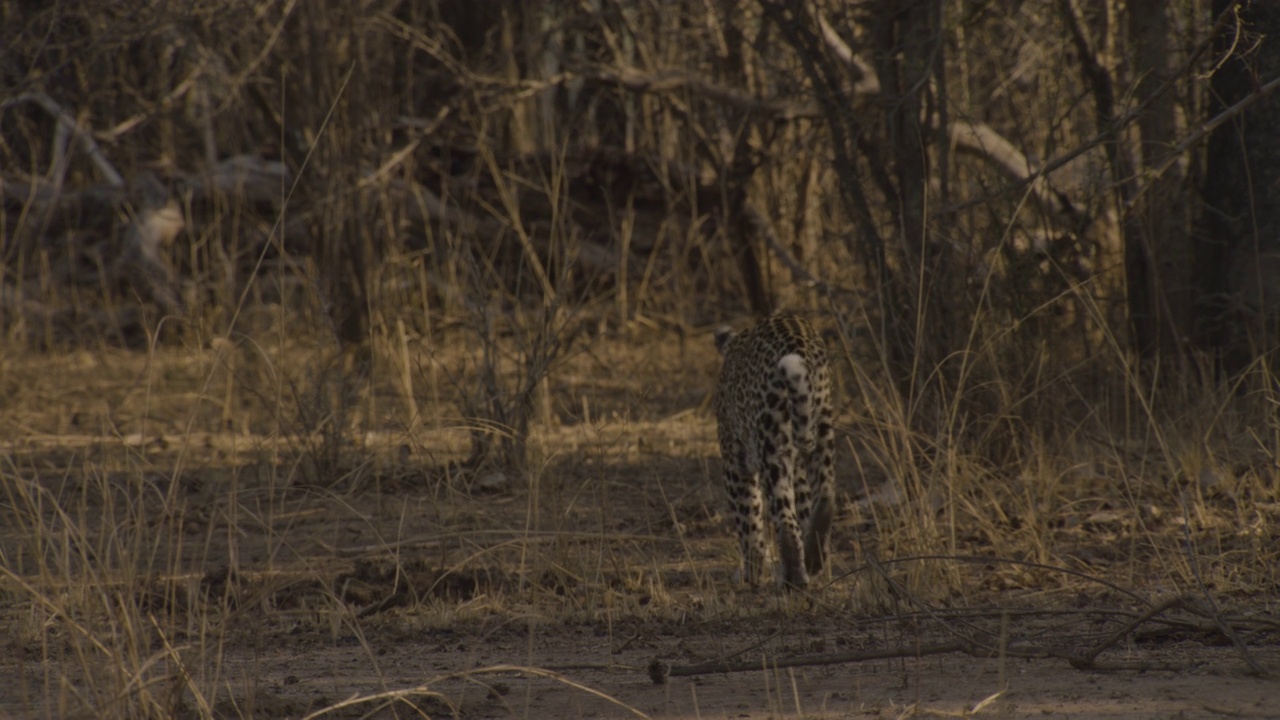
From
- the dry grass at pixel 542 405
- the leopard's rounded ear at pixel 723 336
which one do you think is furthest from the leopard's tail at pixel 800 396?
the leopard's rounded ear at pixel 723 336

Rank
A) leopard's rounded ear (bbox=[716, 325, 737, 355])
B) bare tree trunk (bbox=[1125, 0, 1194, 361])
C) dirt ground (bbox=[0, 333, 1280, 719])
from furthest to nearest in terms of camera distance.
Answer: bare tree trunk (bbox=[1125, 0, 1194, 361]), leopard's rounded ear (bbox=[716, 325, 737, 355]), dirt ground (bbox=[0, 333, 1280, 719])

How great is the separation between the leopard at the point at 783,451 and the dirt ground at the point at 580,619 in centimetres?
17

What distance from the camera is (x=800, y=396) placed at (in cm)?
591

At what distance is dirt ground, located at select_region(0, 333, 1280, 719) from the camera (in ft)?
12.9

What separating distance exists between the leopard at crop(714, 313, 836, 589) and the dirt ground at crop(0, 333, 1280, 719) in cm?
17

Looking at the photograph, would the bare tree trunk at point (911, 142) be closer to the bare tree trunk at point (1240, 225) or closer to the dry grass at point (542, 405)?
the dry grass at point (542, 405)

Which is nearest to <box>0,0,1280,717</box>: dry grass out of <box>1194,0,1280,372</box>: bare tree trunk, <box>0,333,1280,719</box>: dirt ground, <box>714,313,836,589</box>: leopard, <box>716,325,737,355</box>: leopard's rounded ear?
<box>0,333,1280,719</box>: dirt ground

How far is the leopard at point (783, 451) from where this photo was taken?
231 inches

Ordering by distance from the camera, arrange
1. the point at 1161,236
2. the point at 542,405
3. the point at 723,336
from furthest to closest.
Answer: the point at 542,405 → the point at 1161,236 → the point at 723,336

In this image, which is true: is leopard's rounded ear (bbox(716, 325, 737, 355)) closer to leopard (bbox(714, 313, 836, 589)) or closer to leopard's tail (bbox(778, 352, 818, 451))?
leopard (bbox(714, 313, 836, 589))

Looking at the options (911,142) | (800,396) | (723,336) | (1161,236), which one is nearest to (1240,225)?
(1161,236)

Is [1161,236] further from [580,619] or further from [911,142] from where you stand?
[580,619]

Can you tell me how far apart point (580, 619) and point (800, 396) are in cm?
129

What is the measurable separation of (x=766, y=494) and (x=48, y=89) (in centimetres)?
884
